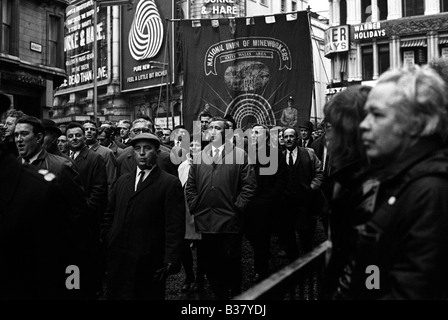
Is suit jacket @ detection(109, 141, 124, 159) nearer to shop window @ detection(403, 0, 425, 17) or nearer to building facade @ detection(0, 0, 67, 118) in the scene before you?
building facade @ detection(0, 0, 67, 118)

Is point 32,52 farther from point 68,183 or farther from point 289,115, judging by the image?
point 68,183

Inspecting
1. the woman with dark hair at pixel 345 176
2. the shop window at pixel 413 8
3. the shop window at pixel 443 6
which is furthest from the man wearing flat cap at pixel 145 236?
the shop window at pixel 413 8

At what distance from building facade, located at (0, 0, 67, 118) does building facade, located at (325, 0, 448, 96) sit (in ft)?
65.7

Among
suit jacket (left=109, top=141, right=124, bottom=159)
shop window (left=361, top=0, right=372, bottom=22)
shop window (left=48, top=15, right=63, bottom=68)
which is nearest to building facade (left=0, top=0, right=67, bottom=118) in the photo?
shop window (left=48, top=15, right=63, bottom=68)

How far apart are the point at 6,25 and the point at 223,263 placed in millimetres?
20798

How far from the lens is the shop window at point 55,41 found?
2575 cm

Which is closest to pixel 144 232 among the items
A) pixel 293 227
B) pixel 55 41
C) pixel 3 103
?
pixel 3 103

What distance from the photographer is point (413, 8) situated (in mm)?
37844

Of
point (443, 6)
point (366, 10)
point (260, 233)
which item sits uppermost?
point (366, 10)

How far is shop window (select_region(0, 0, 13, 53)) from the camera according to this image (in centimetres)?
2237

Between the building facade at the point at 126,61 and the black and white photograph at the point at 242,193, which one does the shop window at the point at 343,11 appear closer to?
the building facade at the point at 126,61

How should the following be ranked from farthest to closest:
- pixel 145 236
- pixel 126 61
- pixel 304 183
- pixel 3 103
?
pixel 126 61, pixel 304 183, pixel 145 236, pixel 3 103

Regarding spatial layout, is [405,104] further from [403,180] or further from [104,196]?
[104,196]

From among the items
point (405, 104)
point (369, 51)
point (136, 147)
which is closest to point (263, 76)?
point (136, 147)
